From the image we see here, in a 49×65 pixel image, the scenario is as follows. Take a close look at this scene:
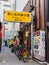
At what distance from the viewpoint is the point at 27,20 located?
19.7 metres

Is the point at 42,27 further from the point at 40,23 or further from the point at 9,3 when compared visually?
the point at 9,3

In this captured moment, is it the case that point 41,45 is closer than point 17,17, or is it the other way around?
point 41,45

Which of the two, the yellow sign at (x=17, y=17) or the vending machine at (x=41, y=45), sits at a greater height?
the yellow sign at (x=17, y=17)

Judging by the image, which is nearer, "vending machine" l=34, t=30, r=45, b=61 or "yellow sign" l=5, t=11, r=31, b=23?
"vending machine" l=34, t=30, r=45, b=61

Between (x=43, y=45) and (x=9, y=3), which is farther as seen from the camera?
(x=9, y=3)

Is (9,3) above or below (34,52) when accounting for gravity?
above

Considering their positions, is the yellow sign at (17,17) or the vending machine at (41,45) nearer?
the vending machine at (41,45)

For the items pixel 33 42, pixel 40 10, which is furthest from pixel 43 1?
pixel 33 42

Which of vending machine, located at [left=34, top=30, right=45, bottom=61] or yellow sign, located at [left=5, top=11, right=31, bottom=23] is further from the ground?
yellow sign, located at [left=5, top=11, right=31, bottom=23]

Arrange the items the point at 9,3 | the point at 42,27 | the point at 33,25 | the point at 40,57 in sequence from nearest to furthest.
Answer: the point at 40,57, the point at 42,27, the point at 33,25, the point at 9,3

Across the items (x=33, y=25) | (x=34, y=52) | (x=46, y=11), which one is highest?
(x=46, y=11)

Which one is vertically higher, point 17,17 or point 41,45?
point 17,17

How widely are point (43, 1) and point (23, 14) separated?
2.18m

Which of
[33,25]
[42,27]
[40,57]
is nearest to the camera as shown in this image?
[40,57]
